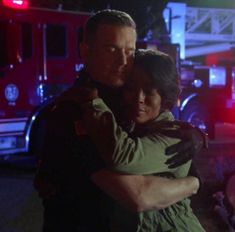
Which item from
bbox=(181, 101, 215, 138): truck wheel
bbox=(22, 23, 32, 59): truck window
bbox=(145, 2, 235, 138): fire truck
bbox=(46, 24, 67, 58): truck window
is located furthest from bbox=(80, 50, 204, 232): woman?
bbox=(181, 101, 215, 138): truck wheel

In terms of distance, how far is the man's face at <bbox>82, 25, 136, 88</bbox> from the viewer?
177 centimetres

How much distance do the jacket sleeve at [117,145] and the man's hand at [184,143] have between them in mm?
64

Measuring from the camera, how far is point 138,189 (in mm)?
1665

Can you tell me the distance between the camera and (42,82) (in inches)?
321

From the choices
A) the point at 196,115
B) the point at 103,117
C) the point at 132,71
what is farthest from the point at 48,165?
the point at 196,115

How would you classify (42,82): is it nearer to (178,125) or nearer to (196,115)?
(196,115)

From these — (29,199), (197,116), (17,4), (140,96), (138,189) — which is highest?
(17,4)

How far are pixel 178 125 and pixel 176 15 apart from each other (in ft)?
34.5

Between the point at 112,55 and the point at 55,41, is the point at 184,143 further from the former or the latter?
the point at 55,41

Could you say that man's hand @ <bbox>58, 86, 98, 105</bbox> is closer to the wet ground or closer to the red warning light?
the wet ground

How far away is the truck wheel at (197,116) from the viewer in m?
11.1

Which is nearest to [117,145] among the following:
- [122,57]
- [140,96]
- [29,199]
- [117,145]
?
[117,145]

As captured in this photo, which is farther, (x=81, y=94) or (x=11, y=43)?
(x=11, y=43)

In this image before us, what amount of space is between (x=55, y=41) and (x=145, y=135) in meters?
6.95
